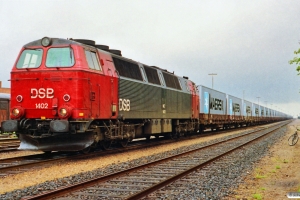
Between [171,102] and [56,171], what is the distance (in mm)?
11106

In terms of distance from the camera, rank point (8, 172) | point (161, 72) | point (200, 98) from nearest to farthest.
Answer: point (8, 172)
point (161, 72)
point (200, 98)

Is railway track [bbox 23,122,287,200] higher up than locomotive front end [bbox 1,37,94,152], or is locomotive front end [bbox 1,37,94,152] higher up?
locomotive front end [bbox 1,37,94,152]

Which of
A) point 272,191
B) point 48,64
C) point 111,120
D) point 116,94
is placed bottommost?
point 272,191

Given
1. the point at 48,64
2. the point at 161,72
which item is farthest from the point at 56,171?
the point at 161,72

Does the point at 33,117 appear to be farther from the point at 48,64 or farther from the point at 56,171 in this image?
the point at 56,171

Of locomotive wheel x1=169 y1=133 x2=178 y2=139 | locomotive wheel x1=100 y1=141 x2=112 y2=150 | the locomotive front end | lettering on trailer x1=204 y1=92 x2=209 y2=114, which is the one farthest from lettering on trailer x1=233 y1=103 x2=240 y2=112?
the locomotive front end

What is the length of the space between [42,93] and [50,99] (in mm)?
361

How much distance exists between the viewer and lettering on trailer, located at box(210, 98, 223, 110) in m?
33.0

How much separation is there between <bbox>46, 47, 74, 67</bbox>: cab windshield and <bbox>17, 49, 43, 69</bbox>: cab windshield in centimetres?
35

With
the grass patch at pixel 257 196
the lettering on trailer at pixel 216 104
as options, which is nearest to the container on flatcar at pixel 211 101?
the lettering on trailer at pixel 216 104

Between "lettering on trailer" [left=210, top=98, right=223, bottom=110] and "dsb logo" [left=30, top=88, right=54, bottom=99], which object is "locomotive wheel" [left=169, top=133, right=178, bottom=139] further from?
"dsb logo" [left=30, top=88, right=54, bottom=99]

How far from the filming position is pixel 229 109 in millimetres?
40844

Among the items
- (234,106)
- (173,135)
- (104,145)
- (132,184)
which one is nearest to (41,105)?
(104,145)

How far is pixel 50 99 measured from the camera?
38.2 feet
